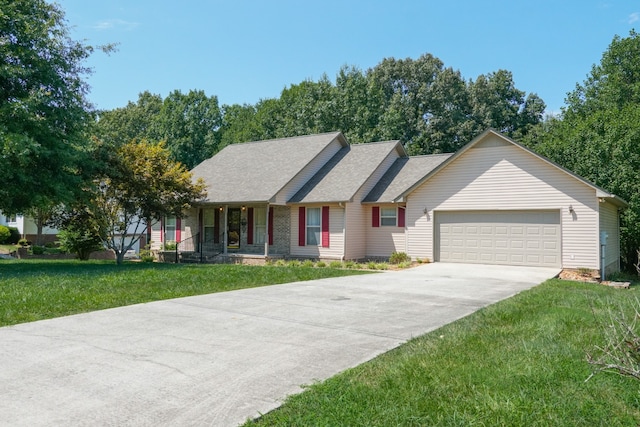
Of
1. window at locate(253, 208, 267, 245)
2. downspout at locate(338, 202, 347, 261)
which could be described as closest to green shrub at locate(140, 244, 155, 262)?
window at locate(253, 208, 267, 245)

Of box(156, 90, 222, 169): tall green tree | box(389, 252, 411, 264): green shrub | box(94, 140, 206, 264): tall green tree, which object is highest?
box(156, 90, 222, 169): tall green tree

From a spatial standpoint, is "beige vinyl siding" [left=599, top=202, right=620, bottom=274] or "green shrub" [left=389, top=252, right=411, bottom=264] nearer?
"beige vinyl siding" [left=599, top=202, right=620, bottom=274]

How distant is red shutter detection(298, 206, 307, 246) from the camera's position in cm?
2158

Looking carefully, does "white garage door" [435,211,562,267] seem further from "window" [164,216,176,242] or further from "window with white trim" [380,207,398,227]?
"window" [164,216,176,242]

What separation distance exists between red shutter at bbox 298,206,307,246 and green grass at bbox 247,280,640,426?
1545 centimetres

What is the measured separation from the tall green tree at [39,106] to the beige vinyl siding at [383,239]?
11960 millimetres

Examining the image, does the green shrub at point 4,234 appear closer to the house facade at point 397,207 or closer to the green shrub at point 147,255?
the house facade at point 397,207

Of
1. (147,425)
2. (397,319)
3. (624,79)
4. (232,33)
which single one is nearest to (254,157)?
(232,33)

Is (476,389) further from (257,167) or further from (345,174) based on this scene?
(257,167)

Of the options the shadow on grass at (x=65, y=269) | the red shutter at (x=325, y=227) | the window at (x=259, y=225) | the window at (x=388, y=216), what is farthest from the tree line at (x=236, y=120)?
the window at (x=388, y=216)

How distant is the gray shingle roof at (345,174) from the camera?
2092 centimetres

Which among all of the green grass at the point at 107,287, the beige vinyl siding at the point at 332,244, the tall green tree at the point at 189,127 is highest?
the tall green tree at the point at 189,127

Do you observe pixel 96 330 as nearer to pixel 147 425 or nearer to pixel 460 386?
pixel 147 425

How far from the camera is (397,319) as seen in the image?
766 centimetres
